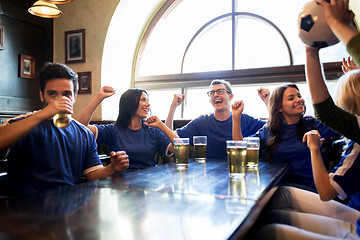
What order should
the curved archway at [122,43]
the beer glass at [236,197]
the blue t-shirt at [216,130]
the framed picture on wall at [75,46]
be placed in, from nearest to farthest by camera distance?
the beer glass at [236,197], the blue t-shirt at [216,130], the curved archway at [122,43], the framed picture on wall at [75,46]

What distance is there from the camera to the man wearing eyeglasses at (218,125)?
254cm

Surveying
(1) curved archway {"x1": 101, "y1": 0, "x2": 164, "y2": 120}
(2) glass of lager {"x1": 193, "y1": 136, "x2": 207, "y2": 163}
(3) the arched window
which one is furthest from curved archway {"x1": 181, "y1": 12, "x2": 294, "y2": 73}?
(2) glass of lager {"x1": 193, "y1": 136, "x2": 207, "y2": 163}

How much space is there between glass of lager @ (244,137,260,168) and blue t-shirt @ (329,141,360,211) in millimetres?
395

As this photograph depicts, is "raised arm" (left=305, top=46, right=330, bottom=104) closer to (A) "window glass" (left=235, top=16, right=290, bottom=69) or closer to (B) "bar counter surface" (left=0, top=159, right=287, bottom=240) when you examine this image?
(B) "bar counter surface" (left=0, top=159, right=287, bottom=240)

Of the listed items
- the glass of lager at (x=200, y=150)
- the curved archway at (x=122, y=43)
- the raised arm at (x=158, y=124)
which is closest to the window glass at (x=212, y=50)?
the curved archway at (x=122, y=43)

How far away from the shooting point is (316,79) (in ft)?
4.07

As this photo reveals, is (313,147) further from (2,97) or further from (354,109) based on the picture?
(2,97)

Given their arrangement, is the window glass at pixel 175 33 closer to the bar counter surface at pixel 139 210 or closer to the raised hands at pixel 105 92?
the raised hands at pixel 105 92

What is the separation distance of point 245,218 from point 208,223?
0.37 ft

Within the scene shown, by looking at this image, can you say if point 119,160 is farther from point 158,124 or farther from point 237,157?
point 158,124

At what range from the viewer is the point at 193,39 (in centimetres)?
423

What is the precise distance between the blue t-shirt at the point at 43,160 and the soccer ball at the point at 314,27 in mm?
1221

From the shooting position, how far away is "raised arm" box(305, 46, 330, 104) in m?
1.24

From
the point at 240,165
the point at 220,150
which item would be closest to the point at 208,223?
the point at 240,165
